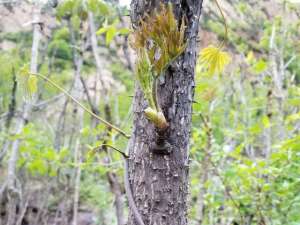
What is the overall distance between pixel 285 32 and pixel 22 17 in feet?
8.48

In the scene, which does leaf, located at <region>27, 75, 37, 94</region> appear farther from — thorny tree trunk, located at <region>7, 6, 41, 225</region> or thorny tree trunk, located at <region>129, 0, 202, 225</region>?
thorny tree trunk, located at <region>7, 6, 41, 225</region>

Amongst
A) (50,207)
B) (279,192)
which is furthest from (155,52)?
(50,207)

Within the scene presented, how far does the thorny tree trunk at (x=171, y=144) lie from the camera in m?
0.77


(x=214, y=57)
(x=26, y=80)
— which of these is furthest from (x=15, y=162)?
(x=214, y=57)

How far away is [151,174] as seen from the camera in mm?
780

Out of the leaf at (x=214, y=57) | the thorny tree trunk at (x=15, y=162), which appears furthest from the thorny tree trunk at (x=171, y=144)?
the thorny tree trunk at (x=15, y=162)

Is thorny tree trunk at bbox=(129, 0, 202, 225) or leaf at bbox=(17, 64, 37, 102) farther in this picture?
leaf at bbox=(17, 64, 37, 102)

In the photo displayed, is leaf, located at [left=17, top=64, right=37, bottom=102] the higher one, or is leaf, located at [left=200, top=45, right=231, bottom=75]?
leaf, located at [left=200, top=45, right=231, bottom=75]

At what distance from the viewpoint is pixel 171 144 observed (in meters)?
0.78

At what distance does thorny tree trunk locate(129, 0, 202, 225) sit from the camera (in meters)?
0.77

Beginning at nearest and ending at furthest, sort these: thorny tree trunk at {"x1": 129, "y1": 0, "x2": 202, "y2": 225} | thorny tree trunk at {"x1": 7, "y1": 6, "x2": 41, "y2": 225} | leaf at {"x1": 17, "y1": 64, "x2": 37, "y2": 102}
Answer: thorny tree trunk at {"x1": 129, "y1": 0, "x2": 202, "y2": 225} → leaf at {"x1": 17, "y1": 64, "x2": 37, "y2": 102} → thorny tree trunk at {"x1": 7, "y1": 6, "x2": 41, "y2": 225}

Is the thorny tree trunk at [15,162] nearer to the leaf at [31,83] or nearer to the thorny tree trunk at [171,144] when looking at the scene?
the leaf at [31,83]

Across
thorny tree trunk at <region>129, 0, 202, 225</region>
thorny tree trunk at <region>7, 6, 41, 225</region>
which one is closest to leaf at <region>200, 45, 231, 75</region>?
thorny tree trunk at <region>129, 0, 202, 225</region>

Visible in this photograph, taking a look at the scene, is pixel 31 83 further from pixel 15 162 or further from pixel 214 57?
pixel 15 162
